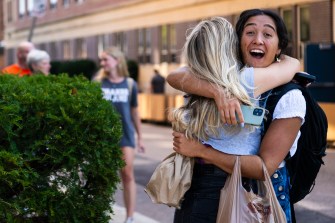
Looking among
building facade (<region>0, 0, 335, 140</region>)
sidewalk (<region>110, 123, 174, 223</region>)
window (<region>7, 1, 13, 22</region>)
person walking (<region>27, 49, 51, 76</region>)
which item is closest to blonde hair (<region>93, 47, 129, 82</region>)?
person walking (<region>27, 49, 51, 76</region>)

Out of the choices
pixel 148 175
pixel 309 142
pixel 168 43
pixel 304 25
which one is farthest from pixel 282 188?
pixel 168 43

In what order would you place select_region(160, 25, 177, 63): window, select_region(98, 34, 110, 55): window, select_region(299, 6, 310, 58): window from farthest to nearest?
select_region(98, 34, 110, 55): window → select_region(160, 25, 177, 63): window → select_region(299, 6, 310, 58): window

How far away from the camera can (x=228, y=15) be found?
28.7 m

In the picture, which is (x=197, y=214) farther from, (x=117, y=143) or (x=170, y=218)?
(x=170, y=218)

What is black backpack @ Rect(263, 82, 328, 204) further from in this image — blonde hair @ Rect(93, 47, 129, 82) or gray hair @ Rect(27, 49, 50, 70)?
gray hair @ Rect(27, 49, 50, 70)

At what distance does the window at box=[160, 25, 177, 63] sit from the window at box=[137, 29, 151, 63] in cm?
153

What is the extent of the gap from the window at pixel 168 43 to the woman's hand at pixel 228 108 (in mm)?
29677

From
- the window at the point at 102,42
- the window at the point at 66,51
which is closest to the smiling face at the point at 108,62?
the window at the point at 102,42

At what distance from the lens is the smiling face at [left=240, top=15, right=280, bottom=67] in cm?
351

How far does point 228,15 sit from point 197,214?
2558 centimetres

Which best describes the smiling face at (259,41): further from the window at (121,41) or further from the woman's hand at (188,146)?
the window at (121,41)

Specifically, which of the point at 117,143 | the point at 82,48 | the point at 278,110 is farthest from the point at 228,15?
the point at 278,110

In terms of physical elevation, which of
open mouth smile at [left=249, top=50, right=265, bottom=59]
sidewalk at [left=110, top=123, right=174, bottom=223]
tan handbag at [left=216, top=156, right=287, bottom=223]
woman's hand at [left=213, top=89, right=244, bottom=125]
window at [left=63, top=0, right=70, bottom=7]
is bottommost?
sidewalk at [left=110, top=123, right=174, bottom=223]

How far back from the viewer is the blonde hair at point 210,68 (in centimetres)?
342
